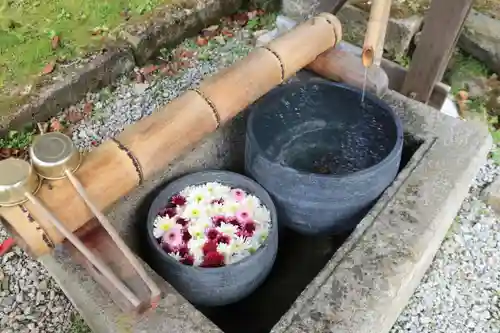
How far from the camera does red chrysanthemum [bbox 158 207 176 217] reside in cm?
235

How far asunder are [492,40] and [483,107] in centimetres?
57

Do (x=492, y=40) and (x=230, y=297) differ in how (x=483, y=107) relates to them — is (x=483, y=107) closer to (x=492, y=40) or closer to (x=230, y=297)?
(x=492, y=40)

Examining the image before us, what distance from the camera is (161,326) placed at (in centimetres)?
188

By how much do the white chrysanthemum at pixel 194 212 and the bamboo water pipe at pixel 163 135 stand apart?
10.5 inches

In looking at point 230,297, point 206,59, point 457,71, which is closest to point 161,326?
point 230,297

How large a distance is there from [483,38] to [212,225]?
9.65 ft

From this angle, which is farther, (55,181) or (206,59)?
(206,59)

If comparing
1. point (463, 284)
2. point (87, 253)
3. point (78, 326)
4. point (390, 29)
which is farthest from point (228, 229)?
point (390, 29)

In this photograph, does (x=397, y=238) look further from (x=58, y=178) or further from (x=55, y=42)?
(x=55, y=42)

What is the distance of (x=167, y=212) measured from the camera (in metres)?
2.36

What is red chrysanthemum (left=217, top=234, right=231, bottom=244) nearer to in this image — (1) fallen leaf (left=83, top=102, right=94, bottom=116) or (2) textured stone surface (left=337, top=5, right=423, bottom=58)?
(1) fallen leaf (left=83, top=102, right=94, bottom=116)

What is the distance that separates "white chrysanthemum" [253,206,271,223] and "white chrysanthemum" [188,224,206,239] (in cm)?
23

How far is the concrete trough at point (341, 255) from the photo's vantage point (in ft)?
6.32

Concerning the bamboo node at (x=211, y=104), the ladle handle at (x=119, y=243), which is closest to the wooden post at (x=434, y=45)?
the bamboo node at (x=211, y=104)
